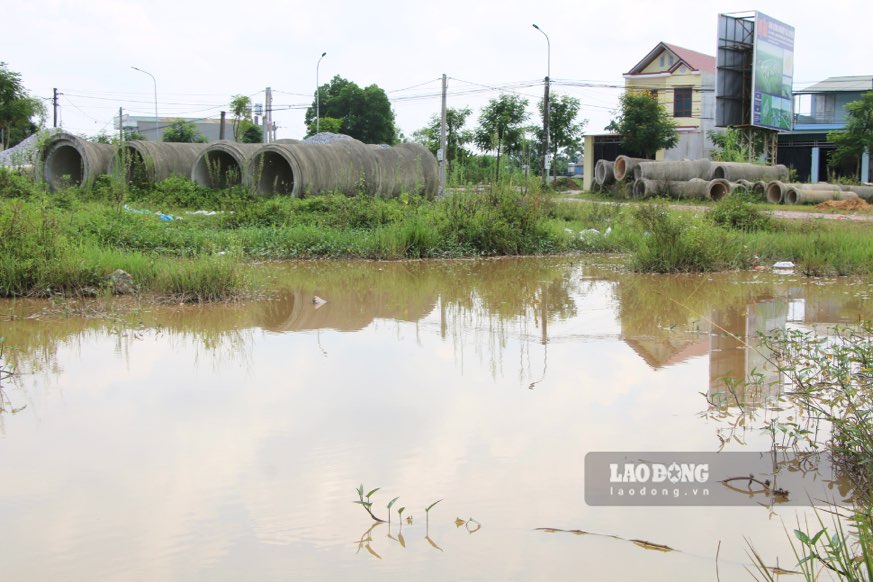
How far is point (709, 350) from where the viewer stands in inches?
234

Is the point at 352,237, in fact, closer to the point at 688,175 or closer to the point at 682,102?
the point at 688,175

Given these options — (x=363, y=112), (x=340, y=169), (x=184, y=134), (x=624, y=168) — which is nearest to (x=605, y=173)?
(x=624, y=168)

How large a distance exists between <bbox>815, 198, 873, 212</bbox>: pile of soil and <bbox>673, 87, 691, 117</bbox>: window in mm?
20211

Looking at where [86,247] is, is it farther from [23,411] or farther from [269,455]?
[269,455]

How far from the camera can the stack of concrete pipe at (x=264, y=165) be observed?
58.3ft

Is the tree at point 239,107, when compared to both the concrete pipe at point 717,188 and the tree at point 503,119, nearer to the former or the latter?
the tree at point 503,119

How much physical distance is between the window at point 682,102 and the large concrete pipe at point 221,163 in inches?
1081

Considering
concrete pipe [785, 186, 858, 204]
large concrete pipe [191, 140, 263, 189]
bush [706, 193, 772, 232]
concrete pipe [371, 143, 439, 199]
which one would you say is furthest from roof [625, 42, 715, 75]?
bush [706, 193, 772, 232]

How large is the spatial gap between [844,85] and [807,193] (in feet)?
77.0

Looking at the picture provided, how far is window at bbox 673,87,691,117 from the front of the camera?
138 feet

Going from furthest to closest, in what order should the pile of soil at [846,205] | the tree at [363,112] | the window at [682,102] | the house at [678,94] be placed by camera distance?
the tree at [363,112] → the window at [682,102] → the house at [678,94] → the pile of soil at [846,205]

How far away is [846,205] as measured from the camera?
875 inches

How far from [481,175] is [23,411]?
11.1 meters
